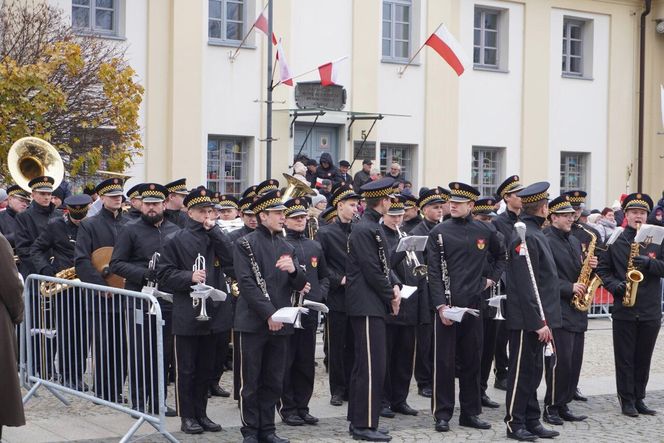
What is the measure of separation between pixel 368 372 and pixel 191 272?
175 centimetres

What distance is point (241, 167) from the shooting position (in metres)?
25.1

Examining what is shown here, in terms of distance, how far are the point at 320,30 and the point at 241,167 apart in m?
3.37

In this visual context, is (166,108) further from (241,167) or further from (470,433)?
(470,433)

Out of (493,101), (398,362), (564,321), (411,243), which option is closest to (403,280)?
(398,362)

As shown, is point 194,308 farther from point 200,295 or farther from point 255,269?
point 255,269

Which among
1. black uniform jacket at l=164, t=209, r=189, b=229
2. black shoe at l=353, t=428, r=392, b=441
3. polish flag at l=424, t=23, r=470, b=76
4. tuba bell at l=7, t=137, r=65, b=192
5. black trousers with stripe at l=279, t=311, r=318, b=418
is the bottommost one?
black shoe at l=353, t=428, r=392, b=441

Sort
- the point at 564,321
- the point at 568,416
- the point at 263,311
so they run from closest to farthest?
the point at 263,311, the point at 564,321, the point at 568,416

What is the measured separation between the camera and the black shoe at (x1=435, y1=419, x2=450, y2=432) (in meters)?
10.7

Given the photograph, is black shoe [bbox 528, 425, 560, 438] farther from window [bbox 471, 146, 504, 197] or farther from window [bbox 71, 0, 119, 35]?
window [bbox 471, 146, 504, 197]

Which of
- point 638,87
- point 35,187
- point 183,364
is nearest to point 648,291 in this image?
point 183,364

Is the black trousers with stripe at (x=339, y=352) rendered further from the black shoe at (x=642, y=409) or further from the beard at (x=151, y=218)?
the black shoe at (x=642, y=409)

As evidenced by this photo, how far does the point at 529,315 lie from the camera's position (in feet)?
33.5

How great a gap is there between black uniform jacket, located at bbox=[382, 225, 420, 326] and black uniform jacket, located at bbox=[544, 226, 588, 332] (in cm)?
146

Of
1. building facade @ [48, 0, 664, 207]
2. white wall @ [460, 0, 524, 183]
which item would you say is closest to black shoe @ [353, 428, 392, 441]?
building facade @ [48, 0, 664, 207]
